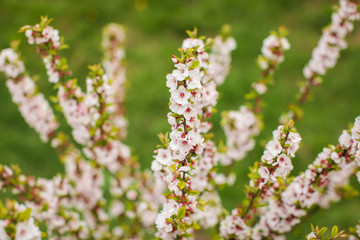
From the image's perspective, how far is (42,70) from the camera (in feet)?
20.0

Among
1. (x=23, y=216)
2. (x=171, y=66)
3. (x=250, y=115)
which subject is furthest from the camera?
(x=171, y=66)

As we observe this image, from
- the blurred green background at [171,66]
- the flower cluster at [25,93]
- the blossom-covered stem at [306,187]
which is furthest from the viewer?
the blurred green background at [171,66]

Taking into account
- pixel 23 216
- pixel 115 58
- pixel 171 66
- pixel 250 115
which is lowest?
pixel 23 216

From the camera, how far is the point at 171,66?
20.1ft

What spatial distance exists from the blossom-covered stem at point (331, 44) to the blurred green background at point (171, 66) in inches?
70.6

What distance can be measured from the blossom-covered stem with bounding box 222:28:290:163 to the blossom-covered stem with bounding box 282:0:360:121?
31 centimetres

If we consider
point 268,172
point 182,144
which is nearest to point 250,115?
point 268,172

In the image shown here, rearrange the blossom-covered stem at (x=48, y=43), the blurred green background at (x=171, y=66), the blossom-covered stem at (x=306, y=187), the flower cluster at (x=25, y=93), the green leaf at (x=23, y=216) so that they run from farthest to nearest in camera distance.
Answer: the blurred green background at (x=171, y=66), the flower cluster at (x=25, y=93), the blossom-covered stem at (x=48, y=43), the blossom-covered stem at (x=306, y=187), the green leaf at (x=23, y=216)

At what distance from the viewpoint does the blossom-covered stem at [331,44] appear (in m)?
2.98

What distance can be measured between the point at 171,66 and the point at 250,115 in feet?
10.1

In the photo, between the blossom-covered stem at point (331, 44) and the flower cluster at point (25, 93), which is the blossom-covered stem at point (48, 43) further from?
the blossom-covered stem at point (331, 44)

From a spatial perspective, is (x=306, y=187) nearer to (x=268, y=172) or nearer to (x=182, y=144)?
(x=268, y=172)

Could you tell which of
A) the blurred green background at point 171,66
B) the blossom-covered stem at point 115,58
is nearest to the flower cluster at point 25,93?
the blossom-covered stem at point 115,58

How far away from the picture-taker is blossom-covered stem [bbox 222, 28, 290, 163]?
9.75 ft
